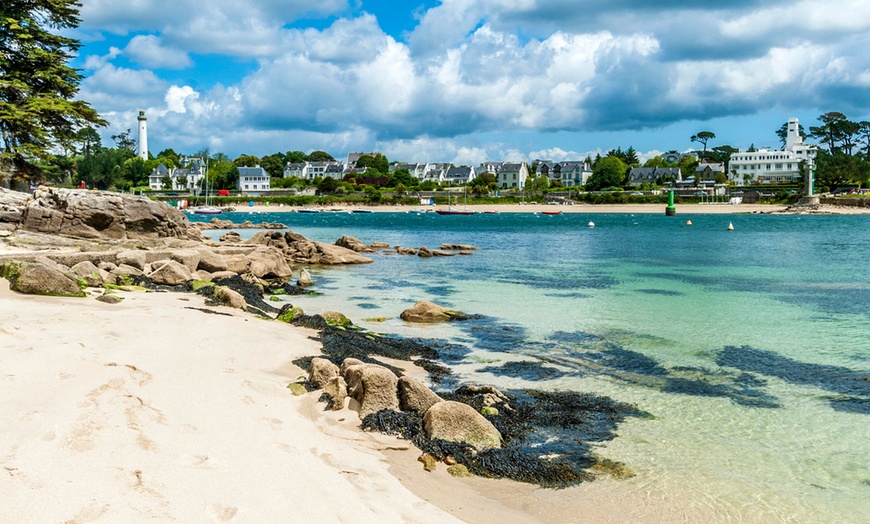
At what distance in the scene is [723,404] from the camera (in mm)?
9906

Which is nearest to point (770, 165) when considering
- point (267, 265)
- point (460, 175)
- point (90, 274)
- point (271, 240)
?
point (460, 175)

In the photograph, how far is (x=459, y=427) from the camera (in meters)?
7.69

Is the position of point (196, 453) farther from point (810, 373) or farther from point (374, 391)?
point (810, 373)

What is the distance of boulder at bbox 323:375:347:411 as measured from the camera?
8.31 m

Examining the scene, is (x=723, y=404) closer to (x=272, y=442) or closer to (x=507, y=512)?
(x=507, y=512)

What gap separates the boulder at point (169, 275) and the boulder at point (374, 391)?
10.5m

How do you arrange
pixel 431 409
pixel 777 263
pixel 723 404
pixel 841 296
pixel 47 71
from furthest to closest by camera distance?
pixel 777 263
pixel 47 71
pixel 841 296
pixel 723 404
pixel 431 409

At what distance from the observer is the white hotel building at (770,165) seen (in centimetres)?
15625

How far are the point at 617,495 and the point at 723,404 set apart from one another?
411cm

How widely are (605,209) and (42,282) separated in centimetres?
13087

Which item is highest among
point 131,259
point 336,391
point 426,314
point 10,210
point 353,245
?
point 10,210

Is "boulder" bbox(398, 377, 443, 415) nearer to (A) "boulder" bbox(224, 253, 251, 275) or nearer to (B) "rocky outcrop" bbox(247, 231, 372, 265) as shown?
(A) "boulder" bbox(224, 253, 251, 275)

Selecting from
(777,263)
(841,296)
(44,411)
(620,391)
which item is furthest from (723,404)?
(777,263)

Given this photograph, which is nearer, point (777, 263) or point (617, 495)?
point (617, 495)
